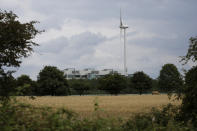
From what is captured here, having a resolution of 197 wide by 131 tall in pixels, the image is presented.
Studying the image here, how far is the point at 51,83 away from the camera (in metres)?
93.6

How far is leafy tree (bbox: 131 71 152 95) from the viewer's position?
340ft

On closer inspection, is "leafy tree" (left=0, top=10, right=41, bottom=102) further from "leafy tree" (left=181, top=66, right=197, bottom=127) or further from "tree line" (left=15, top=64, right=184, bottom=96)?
"tree line" (left=15, top=64, right=184, bottom=96)

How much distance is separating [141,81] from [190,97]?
93430mm

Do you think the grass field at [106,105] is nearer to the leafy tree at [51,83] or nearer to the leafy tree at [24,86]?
the leafy tree at [24,86]

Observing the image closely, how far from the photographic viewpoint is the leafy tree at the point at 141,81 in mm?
103537

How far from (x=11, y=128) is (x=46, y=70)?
98.5 meters

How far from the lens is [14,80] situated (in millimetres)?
13672

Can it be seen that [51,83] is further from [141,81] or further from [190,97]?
[190,97]

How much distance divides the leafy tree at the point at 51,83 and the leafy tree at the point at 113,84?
11.1 metres

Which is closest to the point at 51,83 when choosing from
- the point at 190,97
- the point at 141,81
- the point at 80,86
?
the point at 80,86

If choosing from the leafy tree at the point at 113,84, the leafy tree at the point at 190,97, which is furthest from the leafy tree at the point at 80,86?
the leafy tree at the point at 190,97

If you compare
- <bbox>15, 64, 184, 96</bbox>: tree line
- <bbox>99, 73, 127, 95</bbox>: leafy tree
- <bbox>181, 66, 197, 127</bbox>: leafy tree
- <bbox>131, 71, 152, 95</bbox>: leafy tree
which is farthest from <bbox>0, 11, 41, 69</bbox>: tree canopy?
<bbox>131, 71, 152, 95</bbox>: leafy tree

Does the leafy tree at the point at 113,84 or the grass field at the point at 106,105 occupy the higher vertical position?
the leafy tree at the point at 113,84

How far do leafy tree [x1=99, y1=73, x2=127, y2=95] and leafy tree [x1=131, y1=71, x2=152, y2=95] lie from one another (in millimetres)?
3352
